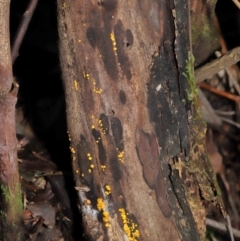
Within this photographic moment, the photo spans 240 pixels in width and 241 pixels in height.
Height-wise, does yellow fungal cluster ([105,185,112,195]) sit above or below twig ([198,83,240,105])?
below

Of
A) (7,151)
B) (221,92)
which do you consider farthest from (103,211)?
(221,92)

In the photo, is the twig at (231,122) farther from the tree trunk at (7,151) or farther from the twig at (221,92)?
the tree trunk at (7,151)

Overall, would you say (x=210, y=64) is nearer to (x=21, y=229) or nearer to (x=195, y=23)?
(x=195, y=23)

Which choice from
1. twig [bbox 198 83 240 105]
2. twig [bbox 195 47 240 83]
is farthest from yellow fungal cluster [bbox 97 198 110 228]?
twig [bbox 198 83 240 105]

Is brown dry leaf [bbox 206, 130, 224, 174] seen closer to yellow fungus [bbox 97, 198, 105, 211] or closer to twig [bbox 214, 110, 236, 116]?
twig [bbox 214, 110, 236, 116]

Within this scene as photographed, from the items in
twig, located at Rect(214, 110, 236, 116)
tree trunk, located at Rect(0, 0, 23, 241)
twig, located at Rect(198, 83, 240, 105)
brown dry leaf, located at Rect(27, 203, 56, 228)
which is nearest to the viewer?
tree trunk, located at Rect(0, 0, 23, 241)

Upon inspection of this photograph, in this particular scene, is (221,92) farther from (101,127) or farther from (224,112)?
(101,127)

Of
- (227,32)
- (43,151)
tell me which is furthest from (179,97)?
(227,32)
